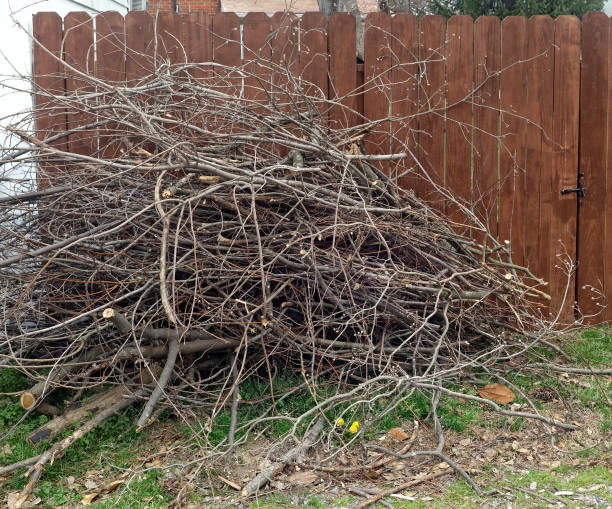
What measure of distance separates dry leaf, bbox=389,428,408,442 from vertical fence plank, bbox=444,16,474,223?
2.22m

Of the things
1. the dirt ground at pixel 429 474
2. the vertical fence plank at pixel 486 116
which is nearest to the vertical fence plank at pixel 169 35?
the vertical fence plank at pixel 486 116

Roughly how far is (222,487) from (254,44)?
3.42 metres

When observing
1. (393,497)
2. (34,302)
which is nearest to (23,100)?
(34,302)

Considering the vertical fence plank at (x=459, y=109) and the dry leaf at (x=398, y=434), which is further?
the vertical fence plank at (x=459, y=109)

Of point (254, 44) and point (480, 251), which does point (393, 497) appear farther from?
point (254, 44)

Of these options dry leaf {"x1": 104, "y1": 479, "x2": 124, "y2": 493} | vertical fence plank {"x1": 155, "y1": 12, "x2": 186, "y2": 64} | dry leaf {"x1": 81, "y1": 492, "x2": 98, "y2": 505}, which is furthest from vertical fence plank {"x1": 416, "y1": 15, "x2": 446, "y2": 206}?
dry leaf {"x1": 81, "y1": 492, "x2": 98, "y2": 505}

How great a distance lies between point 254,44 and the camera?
5.16 meters

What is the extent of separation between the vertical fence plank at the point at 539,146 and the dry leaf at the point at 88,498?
3898 mm

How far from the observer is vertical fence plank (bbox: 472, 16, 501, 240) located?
536cm

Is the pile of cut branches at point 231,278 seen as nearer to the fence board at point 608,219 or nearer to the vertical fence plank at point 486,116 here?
the vertical fence plank at point 486,116

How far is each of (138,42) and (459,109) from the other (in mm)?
2651

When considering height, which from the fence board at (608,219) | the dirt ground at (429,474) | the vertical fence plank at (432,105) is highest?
the vertical fence plank at (432,105)

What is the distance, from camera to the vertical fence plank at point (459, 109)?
17.5 ft

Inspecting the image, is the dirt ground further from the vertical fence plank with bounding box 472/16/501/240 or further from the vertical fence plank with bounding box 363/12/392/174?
the vertical fence plank with bounding box 363/12/392/174
